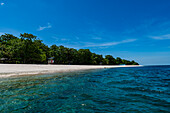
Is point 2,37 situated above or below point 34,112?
above

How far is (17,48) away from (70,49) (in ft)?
110

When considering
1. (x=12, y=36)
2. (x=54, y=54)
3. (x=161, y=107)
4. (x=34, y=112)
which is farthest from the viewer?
(x=12, y=36)

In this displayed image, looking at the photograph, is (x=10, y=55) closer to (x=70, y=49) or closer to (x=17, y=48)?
(x=17, y=48)

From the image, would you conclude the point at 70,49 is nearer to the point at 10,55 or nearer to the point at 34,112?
the point at 10,55

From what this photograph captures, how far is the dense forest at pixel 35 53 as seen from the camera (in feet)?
138

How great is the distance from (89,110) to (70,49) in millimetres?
65298

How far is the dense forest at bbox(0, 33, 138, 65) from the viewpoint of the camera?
41969 mm

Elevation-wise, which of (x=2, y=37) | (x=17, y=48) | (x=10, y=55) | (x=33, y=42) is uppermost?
(x=2, y=37)

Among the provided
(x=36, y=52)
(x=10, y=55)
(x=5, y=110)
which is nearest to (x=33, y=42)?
(x=36, y=52)

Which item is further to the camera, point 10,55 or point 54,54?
point 54,54

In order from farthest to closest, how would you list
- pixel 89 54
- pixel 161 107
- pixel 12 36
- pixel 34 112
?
pixel 89 54
pixel 12 36
pixel 161 107
pixel 34 112

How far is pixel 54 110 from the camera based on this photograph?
4023 millimetres

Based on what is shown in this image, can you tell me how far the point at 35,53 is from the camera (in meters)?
43.6

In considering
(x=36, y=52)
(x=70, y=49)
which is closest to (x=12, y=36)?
(x=36, y=52)
